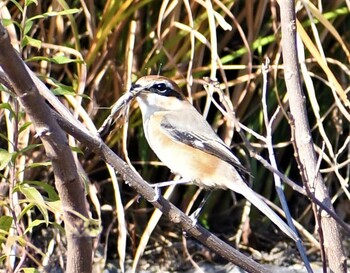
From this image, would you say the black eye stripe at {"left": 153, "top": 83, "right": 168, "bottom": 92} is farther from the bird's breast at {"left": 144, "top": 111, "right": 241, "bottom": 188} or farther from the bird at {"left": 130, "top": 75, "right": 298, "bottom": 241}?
the bird's breast at {"left": 144, "top": 111, "right": 241, "bottom": 188}

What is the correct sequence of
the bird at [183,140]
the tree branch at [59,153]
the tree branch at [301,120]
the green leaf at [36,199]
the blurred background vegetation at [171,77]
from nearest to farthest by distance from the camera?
the tree branch at [59,153], the green leaf at [36,199], the tree branch at [301,120], the bird at [183,140], the blurred background vegetation at [171,77]

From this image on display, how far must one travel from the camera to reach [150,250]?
3912 mm

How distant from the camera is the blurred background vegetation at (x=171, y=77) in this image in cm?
371

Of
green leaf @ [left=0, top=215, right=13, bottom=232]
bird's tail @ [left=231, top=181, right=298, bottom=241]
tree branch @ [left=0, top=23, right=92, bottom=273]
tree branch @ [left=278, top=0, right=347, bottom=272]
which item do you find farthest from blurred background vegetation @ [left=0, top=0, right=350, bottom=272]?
tree branch @ [left=0, top=23, right=92, bottom=273]

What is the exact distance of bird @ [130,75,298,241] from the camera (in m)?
3.11

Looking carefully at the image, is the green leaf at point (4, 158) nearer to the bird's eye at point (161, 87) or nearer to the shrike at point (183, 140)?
the shrike at point (183, 140)

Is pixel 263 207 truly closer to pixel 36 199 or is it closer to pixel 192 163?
pixel 192 163

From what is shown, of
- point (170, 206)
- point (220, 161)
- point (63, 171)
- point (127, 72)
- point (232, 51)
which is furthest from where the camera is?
point (232, 51)

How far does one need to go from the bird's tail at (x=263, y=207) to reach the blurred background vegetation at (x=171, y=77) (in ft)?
2.18

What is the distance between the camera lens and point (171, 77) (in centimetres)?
385

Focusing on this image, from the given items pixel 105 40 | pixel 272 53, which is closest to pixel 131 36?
pixel 105 40

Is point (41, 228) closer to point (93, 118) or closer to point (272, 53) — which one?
point (93, 118)

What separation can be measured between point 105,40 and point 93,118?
0.35 metres

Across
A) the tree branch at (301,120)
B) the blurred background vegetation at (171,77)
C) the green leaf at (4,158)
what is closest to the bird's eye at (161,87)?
the blurred background vegetation at (171,77)
